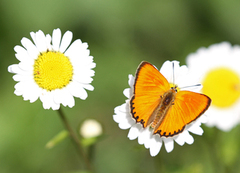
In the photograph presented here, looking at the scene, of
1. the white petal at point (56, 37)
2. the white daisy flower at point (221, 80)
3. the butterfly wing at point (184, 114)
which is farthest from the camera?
the white daisy flower at point (221, 80)

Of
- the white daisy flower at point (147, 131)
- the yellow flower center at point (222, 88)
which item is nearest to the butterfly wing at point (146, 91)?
the white daisy flower at point (147, 131)

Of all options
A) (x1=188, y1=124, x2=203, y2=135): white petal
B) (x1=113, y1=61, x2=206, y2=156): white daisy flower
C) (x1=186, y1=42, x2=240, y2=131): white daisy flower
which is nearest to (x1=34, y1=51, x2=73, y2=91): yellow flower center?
(x1=113, y1=61, x2=206, y2=156): white daisy flower

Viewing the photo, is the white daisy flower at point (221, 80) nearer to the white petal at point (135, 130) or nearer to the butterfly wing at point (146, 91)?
the butterfly wing at point (146, 91)

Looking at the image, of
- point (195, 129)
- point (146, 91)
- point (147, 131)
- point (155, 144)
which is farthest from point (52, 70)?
point (195, 129)

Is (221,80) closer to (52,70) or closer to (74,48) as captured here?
(74,48)

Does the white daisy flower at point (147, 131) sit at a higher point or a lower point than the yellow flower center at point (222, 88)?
lower

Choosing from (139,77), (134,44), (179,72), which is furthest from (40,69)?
(134,44)

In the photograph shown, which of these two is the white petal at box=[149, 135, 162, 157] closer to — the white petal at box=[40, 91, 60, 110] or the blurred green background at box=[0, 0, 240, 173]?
the white petal at box=[40, 91, 60, 110]
